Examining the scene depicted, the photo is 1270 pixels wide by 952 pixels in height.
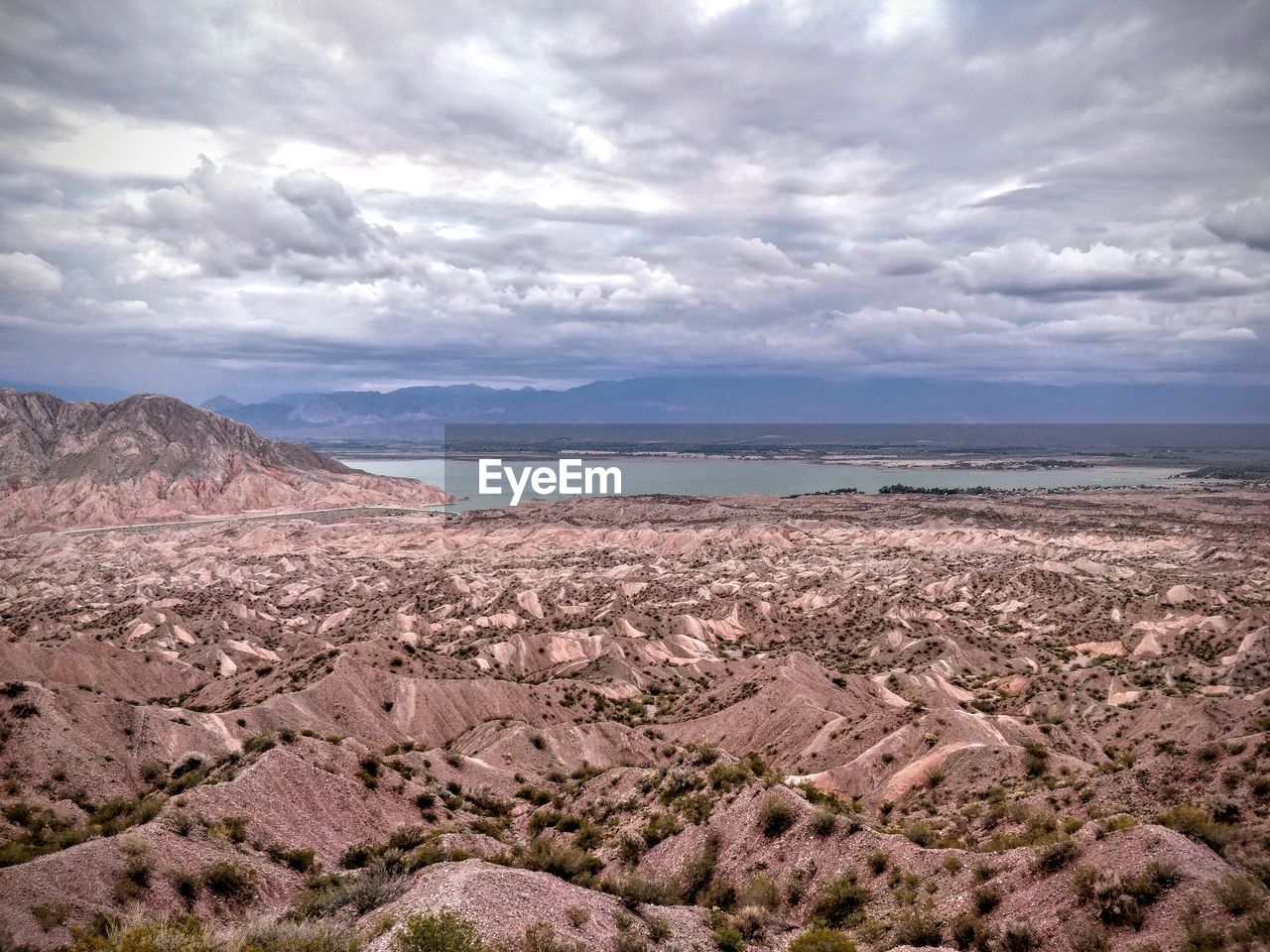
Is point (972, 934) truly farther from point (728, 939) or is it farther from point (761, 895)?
point (761, 895)

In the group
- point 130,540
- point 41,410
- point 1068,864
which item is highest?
point 41,410

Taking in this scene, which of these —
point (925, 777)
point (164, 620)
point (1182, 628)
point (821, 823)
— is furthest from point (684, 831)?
point (164, 620)

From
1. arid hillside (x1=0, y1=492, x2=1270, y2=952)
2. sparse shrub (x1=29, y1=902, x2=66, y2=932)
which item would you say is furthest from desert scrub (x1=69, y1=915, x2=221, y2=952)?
arid hillside (x1=0, y1=492, x2=1270, y2=952)

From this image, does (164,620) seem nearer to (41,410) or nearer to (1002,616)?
(1002,616)

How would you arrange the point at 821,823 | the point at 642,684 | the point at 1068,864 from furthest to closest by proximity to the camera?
the point at 642,684 → the point at 821,823 → the point at 1068,864

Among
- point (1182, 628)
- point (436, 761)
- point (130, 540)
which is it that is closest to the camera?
point (436, 761)

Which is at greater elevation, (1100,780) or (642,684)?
(1100,780)

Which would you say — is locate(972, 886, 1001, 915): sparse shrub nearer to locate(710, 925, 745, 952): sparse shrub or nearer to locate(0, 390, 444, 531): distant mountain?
locate(710, 925, 745, 952): sparse shrub
